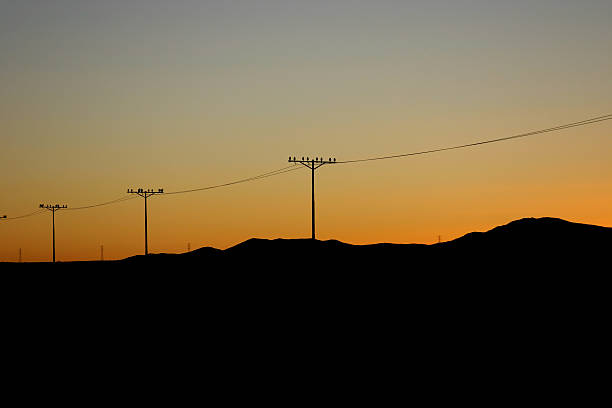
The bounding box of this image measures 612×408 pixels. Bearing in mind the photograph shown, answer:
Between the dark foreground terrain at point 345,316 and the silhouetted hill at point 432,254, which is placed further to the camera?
the silhouetted hill at point 432,254

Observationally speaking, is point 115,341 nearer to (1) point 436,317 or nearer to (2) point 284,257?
(1) point 436,317

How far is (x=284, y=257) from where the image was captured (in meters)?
88.3

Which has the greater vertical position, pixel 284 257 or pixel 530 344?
pixel 284 257

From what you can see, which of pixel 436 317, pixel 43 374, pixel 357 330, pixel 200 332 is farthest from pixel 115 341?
pixel 436 317

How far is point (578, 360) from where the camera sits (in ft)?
158

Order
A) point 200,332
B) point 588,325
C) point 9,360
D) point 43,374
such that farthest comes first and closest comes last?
point 200,332 < point 588,325 < point 9,360 < point 43,374

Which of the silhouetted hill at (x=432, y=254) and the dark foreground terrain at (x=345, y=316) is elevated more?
the silhouetted hill at (x=432, y=254)

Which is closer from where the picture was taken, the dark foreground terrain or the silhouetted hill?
the dark foreground terrain

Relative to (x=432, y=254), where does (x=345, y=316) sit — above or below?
below

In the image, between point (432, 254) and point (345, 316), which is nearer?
point (345, 316)

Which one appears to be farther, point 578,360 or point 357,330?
point 357,330

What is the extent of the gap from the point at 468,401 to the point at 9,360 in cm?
2604

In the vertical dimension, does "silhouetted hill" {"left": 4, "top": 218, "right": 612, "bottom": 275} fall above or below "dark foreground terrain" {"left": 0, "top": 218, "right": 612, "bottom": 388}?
above

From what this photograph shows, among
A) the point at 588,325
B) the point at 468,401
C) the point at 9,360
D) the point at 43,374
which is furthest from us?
the point at 588,325
